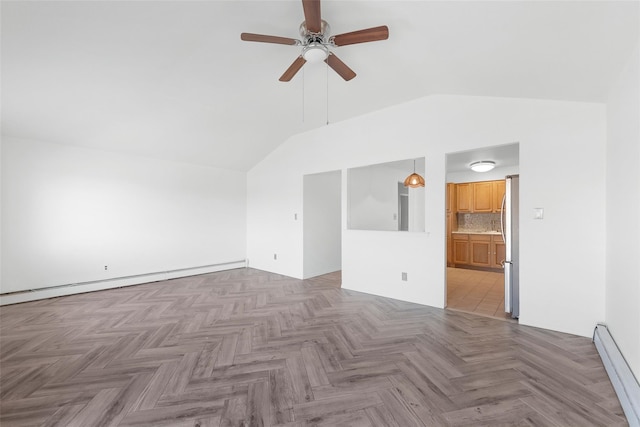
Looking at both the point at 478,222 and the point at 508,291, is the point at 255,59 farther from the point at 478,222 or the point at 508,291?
the point at 478,222

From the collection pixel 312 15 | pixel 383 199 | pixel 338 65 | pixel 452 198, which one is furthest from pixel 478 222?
pixel 312 15

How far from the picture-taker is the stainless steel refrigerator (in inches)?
124

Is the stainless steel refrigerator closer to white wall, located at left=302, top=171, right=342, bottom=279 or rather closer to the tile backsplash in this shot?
white wall, located at left=302, top=171, right=342, bottom=279

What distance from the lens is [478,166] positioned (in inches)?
212

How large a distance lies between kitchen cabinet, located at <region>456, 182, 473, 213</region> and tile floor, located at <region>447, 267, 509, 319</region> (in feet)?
5.12

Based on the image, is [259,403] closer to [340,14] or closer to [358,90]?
[340,14]

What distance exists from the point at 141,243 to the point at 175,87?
321 cm

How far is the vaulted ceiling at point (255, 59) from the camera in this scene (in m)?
1.91

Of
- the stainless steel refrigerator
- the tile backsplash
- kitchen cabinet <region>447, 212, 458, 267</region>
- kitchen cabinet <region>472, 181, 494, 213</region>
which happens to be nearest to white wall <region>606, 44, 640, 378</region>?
the stainless steel refrigerator

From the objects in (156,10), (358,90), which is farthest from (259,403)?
(358,90)

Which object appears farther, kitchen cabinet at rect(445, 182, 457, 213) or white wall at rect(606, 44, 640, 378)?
kitchen cabinet at rect(445, 182, 457, 213)

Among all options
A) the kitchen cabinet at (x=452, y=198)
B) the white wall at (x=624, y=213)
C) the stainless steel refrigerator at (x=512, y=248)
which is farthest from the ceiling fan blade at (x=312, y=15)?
the kitchen cabinet at (x=452, y=198)

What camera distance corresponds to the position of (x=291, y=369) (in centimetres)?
216

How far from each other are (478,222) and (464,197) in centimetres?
82
